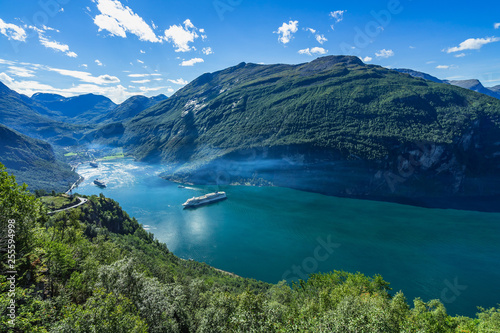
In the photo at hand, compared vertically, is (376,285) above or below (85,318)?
below

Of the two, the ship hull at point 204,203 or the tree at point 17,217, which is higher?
the tree at point 17,217

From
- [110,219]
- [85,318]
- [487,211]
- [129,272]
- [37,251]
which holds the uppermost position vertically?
[37,251]

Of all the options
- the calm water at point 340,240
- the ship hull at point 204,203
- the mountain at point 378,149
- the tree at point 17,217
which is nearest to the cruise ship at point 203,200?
the ship hull at point 204,203

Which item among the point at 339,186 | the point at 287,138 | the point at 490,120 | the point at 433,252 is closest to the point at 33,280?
the point at 433,252

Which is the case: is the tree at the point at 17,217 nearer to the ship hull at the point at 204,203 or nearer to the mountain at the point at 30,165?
the ship hull at the point at 204,203

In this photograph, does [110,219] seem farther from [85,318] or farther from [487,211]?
[487,211]

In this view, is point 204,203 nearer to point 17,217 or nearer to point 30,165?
point 17,217

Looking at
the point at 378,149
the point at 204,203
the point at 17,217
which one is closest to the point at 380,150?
the point at 378,149
